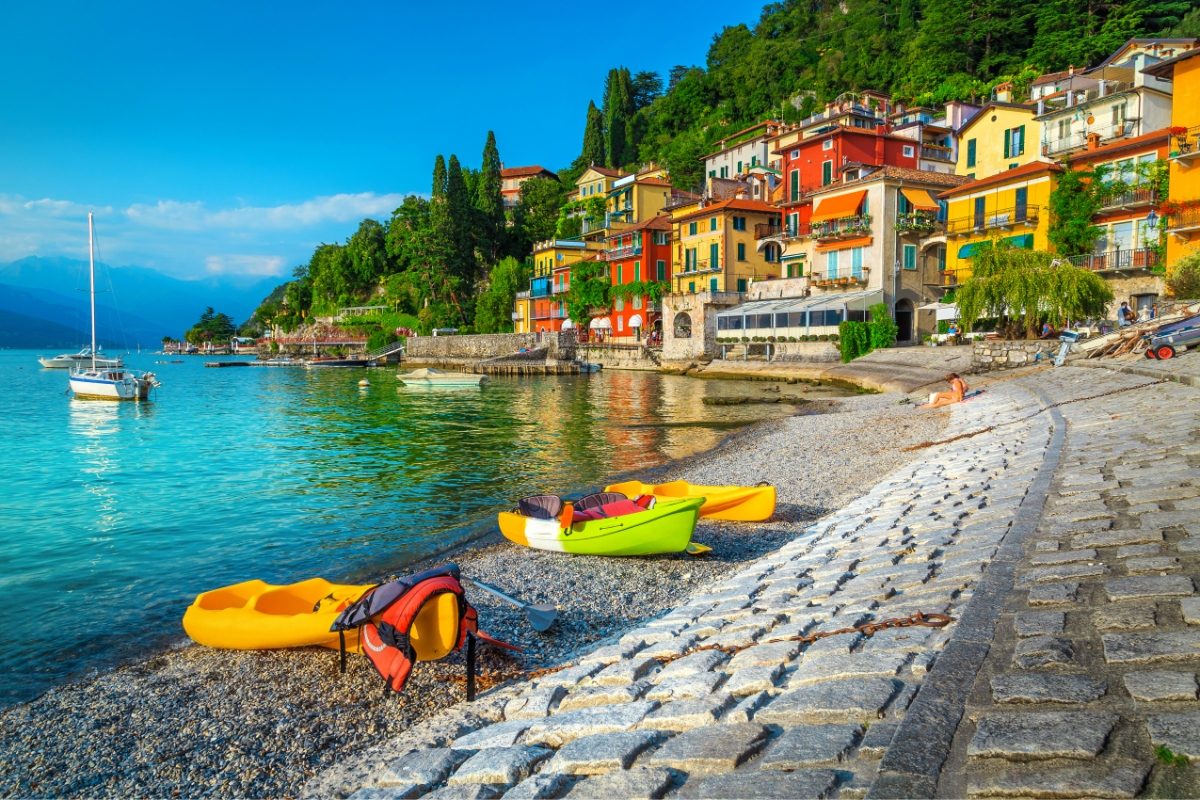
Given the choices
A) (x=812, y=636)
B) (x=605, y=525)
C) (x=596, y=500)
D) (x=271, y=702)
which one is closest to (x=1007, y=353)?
(x=596, y=500)

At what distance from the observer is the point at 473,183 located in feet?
314

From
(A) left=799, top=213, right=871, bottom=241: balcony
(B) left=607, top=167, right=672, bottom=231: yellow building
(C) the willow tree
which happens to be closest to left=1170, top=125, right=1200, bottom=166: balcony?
(C) the willow tree

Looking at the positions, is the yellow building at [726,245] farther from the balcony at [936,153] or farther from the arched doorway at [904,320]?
the arched doorway at [904,320]

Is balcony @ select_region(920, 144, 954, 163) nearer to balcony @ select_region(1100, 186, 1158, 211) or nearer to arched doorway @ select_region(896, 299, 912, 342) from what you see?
arched doorway @ select_region(896, 299, 912, 342)

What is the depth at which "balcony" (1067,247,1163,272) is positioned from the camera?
33.1 m

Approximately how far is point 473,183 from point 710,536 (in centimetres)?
9142

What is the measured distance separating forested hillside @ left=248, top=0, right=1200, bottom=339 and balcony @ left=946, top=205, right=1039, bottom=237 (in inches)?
821

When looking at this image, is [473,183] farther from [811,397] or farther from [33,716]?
[33,716]

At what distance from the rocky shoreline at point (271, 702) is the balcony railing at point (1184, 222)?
3081cm

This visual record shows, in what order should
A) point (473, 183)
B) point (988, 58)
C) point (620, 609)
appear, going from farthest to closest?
1. point (473, 183)
2. point (988, 58)
3. point (620, 609)

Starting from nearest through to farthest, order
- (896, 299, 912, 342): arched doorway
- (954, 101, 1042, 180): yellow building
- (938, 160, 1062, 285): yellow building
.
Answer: (938, 160, 1062, 285): yellow building
(954, 101, 1042, 180): yellow building
(896, 299, 912, 342): arched doorway

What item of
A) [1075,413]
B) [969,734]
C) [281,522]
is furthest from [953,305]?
[969,734]

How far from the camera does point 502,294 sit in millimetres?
81750

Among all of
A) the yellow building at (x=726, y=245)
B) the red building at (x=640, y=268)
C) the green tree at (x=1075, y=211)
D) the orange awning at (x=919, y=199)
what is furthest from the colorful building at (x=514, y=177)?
the green tree at (x=1075, y=211)
